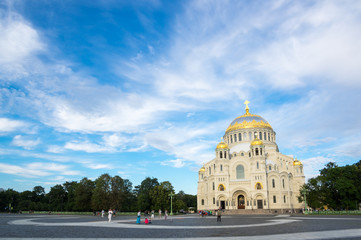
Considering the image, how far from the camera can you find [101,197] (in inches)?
2216

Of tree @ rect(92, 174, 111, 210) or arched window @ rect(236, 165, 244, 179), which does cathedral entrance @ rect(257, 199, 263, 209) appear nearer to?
arched window @ rect(236, 165, 244, 179)

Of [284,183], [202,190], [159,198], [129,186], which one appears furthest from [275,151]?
[129,186]

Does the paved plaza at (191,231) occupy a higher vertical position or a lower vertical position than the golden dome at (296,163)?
lower

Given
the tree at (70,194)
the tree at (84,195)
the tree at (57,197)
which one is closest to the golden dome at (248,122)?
the tree at (84,195)

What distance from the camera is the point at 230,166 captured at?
6769 cm

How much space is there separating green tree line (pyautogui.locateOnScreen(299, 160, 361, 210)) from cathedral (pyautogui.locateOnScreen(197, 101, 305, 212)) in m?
11.6

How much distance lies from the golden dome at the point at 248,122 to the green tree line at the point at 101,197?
87.6 ft

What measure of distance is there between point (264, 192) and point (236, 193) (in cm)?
656

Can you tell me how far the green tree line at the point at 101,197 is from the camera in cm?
5641

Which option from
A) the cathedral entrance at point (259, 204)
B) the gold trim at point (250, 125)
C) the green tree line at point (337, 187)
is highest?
the gold trim at point (250, 125)

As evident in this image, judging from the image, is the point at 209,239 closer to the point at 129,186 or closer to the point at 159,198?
the point at 159,198

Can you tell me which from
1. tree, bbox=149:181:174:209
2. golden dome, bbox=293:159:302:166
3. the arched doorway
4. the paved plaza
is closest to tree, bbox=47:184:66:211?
tree, bbox=149:181:174:209

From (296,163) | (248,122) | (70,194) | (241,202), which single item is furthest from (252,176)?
(70,194)

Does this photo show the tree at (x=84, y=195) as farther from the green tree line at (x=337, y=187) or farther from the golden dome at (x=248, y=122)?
the green tree line at (x=337, y=187)
